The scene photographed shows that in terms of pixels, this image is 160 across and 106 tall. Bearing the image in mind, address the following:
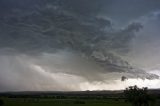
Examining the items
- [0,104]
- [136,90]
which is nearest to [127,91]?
[136,90]

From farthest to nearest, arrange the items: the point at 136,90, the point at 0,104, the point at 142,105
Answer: the point at 0,104 → the point at 142,105 → the point at 136,90

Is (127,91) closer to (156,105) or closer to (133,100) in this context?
(133,100)

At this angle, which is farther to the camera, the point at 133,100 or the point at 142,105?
the point at 142,105

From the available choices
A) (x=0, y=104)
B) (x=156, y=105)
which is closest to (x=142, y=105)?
(x=156, y=105)

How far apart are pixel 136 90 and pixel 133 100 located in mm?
3133

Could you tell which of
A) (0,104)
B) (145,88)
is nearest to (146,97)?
(145,88)

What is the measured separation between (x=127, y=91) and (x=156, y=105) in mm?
17496

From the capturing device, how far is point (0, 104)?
10706 centimetres

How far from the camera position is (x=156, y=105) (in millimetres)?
100188

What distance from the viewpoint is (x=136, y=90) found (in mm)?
87625

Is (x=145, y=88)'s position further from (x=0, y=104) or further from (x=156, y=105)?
(x=0, y=104)

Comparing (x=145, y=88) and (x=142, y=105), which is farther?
(x=142, y=105)

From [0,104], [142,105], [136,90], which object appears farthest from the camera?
[0,104]

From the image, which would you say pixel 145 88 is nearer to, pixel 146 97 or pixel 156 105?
pixel 146 97
